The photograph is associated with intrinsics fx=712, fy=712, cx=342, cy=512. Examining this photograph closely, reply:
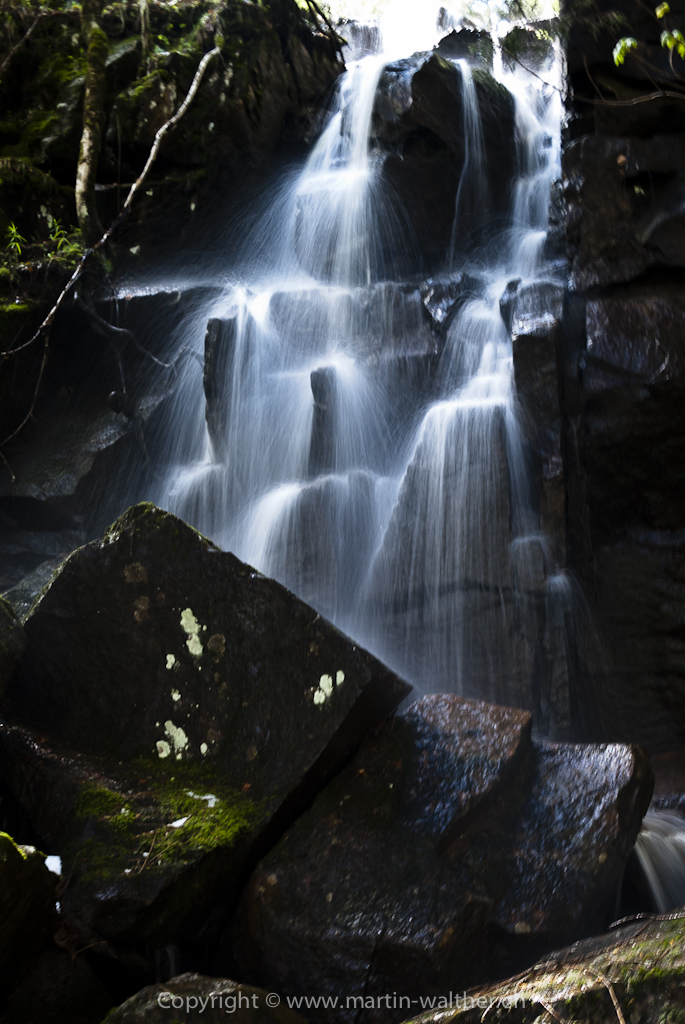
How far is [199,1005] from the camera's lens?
2307 mm

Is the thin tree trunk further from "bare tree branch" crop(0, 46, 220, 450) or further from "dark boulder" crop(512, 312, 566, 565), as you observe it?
"dark boulder" crop(512, 312, 566, 565)

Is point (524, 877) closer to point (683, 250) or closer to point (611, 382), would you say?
point (611, 382)

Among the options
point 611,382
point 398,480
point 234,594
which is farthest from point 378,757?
point 611,382

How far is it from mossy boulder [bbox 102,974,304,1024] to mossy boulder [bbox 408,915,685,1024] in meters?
0.55

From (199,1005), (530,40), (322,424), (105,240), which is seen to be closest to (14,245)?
(105,240)

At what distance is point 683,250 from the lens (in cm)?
615

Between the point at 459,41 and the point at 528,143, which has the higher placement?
the point at 459,41

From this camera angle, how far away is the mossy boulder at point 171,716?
2.99 meters

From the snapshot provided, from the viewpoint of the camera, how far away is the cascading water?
5648 millimetres

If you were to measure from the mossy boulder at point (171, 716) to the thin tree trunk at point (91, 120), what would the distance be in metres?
6.06

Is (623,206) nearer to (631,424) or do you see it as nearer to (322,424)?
(631,424)

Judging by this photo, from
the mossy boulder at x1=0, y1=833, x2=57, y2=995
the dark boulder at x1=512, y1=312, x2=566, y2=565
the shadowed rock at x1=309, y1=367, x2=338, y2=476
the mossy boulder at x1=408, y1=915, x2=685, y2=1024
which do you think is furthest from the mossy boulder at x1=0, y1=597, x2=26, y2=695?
the dark boulder at x1=512, y1=312, x2=566, y2=565

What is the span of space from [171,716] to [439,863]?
1.40 m

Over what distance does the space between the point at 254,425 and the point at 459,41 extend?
9.45 meters
